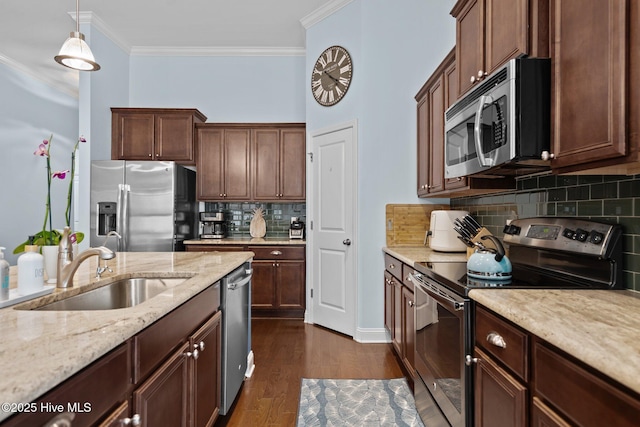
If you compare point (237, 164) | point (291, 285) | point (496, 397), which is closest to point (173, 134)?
point (237, 164)

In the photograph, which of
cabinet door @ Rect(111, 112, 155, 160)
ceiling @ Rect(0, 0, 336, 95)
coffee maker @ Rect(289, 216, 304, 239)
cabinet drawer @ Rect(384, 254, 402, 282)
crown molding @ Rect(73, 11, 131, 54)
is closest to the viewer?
cabinet drawer @ Rect(384, 254, 402, 282)

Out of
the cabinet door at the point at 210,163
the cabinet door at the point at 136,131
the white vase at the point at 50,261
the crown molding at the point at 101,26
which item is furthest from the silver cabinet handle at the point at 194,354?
the crown molding at the point at 101,26

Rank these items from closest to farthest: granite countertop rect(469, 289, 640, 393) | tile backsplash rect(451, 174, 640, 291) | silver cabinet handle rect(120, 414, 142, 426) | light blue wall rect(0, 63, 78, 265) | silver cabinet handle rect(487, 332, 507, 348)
Answer: granite countertop rect(469, 289, 640, 393)
silver cabinet handle rect(120, 414, 142, 426)
silver cabinet handle rect(487, 332, 507, 348)
tile backsplash rect(451, 174, 640, 291)
light blue wall rect(0, 63, 78, 265)

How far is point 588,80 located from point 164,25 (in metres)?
4.52

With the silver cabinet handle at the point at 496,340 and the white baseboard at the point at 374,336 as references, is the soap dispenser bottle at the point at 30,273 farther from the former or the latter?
the white baseboard at the point at 374,336

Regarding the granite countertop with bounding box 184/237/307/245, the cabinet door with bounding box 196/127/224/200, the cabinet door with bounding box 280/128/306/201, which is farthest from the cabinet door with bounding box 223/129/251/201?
the granite countertop with bounding box 184/237/307/245

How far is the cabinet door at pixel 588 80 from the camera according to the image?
1.07m

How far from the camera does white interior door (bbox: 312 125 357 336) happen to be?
3.55m

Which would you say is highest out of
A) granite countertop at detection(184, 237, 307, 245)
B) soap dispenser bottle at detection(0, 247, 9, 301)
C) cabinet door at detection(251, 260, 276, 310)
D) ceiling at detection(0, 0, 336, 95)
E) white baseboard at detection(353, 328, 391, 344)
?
ceiling at detection(0, 0, 336, 95)

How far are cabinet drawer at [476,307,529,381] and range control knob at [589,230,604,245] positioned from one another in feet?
1.83

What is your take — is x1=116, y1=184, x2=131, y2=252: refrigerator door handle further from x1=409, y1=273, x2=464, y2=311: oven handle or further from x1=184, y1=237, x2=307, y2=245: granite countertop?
x1=409, y1=273, x2=464, y2=311: oven handle

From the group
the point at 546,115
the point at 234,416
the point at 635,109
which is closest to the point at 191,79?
the point at 234,416

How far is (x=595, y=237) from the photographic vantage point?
146cm

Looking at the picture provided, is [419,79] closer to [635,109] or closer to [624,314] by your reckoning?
[635,109]
